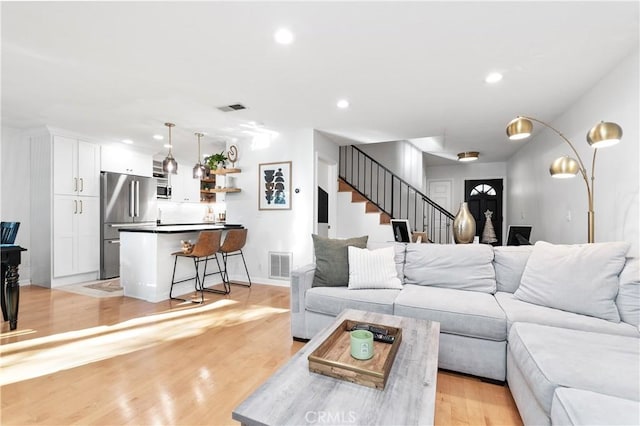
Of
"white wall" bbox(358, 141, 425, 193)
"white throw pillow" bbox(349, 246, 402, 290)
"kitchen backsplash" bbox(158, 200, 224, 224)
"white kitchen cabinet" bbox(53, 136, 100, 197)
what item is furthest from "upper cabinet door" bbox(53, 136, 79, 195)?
"white wall" bbox(358, 141, 425, 193)

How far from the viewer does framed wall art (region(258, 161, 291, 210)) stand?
4.87 metres

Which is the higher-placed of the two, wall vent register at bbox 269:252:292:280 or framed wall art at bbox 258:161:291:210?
framed wall art at bbox 258:161:291:210

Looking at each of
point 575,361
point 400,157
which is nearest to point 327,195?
point 400,157

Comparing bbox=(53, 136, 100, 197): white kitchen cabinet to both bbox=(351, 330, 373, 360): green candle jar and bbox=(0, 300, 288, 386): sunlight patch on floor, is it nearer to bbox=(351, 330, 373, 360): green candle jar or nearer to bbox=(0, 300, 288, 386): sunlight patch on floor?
bbox=(0, 300, 288, 386): sunlight patch on floor

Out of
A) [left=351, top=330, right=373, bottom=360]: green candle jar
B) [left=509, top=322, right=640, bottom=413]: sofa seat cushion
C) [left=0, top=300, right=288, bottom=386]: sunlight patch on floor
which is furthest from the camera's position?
[left=0, top=300, right=288, bottom=386]: sunlight patch on floor

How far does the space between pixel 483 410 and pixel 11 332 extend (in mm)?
4029

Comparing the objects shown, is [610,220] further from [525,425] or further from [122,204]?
[122,204]

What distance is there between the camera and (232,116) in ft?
13.2

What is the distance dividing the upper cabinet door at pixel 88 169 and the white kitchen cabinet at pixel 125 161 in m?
0.12

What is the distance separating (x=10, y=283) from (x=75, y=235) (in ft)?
7.68

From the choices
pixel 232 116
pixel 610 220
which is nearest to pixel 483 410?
pixel 610 220

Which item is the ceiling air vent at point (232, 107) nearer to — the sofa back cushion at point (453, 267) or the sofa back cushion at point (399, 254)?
the sofa back cushion at point (399, 254)

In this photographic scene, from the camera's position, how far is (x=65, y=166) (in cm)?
484

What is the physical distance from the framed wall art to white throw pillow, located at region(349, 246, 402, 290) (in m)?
2.30
